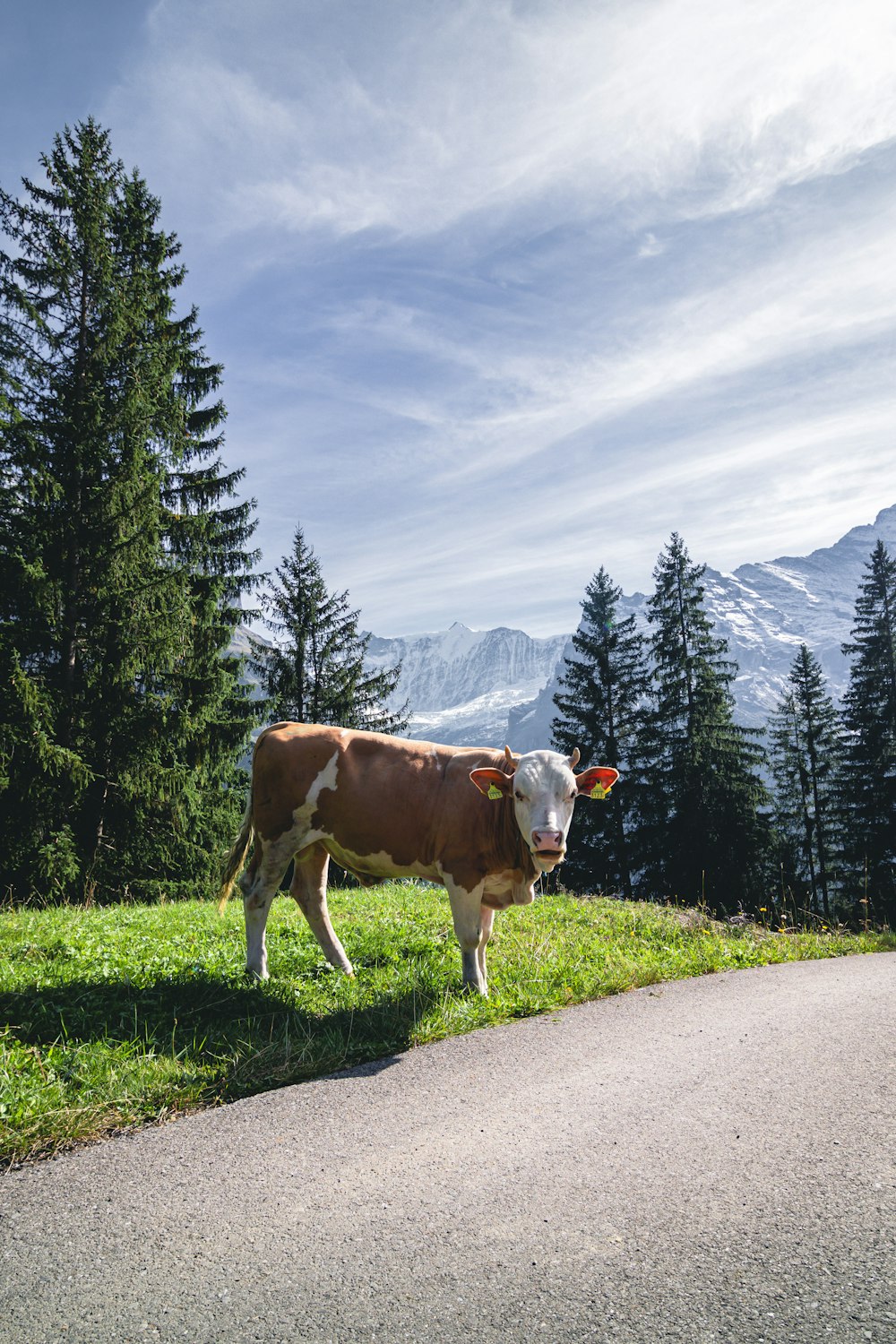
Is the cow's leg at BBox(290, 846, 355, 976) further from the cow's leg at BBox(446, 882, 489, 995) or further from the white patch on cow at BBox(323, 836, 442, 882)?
the cow's leg at BBox(446, 882, 489, 995)

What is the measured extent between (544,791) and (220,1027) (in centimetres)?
286

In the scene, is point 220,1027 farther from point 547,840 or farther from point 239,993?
point 547,840

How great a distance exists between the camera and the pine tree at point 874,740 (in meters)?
31.5

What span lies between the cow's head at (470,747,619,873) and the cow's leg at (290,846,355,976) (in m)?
1.87

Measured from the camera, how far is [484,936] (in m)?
6.56

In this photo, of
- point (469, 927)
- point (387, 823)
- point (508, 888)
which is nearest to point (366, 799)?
point (387, 823)

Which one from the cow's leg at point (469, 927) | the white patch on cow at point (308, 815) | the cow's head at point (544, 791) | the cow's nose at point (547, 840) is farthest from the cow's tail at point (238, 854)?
the cow's nose at point (547, 840)

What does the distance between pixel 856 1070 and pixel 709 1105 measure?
1132mm

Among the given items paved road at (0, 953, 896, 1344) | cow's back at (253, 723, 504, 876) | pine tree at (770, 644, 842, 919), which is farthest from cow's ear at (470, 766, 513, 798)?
pine tree at (770, 644, 842, 919)

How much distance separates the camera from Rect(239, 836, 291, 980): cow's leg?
630 cm

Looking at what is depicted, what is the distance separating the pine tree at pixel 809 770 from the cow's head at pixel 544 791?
35.4 metres

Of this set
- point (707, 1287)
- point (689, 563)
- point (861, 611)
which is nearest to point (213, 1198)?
point (707, 1287)

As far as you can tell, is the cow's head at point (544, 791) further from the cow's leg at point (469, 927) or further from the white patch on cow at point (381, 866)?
the white patch on cow at point (381, 866)

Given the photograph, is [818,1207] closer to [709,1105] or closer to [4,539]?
[709,1105]
